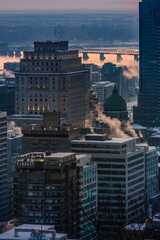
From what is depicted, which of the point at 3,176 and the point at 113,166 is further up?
the point at 113,166

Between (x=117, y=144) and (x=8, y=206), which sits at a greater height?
(x=117, y=144)

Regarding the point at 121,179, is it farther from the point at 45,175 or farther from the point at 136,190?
the point at 45,175

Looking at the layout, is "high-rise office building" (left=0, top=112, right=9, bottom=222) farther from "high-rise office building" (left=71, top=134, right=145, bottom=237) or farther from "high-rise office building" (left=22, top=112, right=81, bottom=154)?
"high-rise office building" (left=71, top=134, right=145, bottom=237)

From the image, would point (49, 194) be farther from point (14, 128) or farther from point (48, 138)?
point (14, 128)

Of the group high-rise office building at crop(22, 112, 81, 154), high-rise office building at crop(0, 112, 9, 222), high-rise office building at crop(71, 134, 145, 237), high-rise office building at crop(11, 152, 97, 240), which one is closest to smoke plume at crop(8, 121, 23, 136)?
high-rise office building at crop(0, 112, 9, 222)

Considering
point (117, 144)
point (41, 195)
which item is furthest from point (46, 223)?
point (117, 144)

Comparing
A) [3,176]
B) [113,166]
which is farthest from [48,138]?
[3,176]

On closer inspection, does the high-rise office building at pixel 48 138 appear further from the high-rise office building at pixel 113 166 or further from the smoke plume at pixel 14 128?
the smoke plume at pixel 14 128

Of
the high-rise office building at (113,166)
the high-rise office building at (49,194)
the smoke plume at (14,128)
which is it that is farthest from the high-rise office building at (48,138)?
the smoke plume at (14,128)
